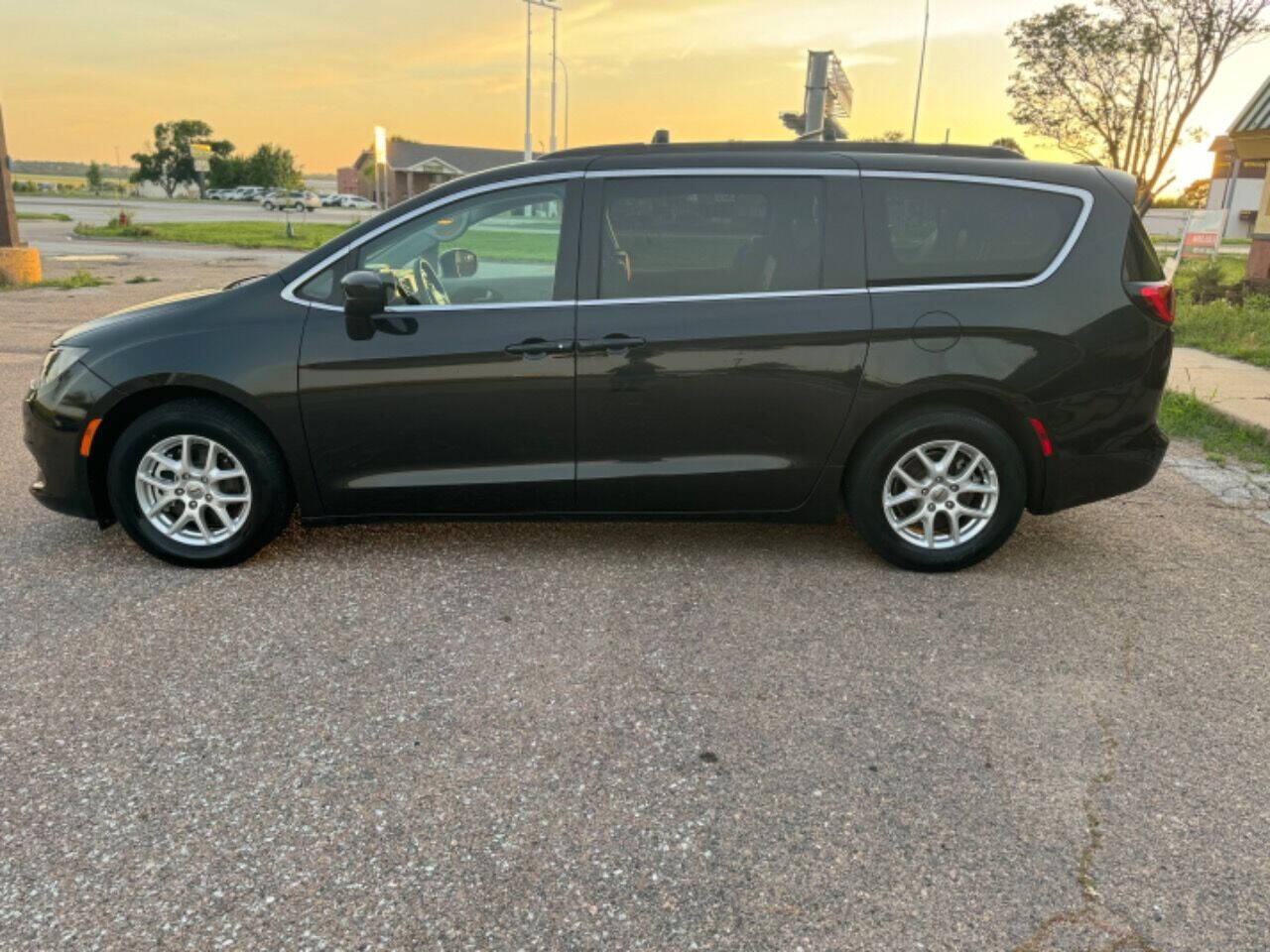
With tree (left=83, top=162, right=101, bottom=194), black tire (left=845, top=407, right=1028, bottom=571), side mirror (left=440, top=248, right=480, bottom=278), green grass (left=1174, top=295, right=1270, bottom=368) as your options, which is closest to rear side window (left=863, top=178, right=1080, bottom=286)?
black tire (left=845, top=407, right=1028, bottom=571)

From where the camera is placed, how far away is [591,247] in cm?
427

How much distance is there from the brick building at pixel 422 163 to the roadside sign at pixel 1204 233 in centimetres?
6629

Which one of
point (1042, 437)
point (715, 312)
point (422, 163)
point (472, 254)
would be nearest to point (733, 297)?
point (715, 312)

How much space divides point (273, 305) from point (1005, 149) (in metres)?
3.49

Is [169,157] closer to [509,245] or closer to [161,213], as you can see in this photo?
[161,213]

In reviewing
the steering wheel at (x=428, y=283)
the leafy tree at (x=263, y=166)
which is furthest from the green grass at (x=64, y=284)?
the leafy tree at (x=263, y=166)

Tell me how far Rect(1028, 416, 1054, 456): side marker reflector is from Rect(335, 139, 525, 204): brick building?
7747 centimetres

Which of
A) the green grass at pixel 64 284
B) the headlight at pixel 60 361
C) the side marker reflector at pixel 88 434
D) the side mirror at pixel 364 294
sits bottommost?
the green grass at pixel 64 284

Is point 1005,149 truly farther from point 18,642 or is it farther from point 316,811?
point 18,642

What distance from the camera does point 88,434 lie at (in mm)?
4285

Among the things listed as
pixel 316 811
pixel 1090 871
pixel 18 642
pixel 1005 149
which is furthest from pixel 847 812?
pixel 1005 149

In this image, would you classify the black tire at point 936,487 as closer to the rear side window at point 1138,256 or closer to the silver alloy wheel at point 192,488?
the rear side window at point 1138,256

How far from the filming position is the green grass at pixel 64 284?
1600 centimetres

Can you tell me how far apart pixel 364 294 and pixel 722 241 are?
1.57 m
